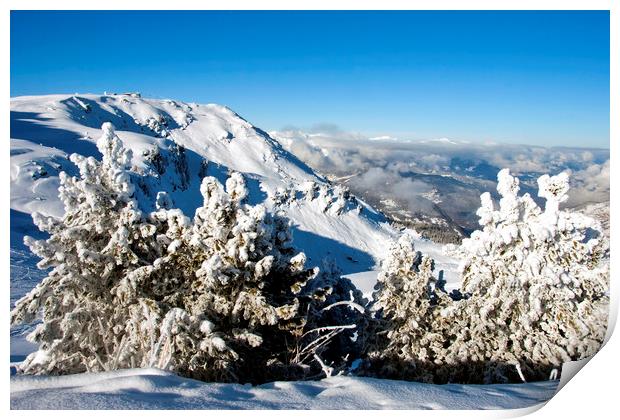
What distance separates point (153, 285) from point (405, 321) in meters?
6.67

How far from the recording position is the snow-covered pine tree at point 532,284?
8.12m

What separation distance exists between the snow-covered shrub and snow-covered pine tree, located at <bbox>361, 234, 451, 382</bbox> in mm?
3475

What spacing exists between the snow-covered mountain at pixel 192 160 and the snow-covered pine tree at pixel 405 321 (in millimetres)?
29011

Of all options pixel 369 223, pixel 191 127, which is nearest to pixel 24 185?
pixel 369 223

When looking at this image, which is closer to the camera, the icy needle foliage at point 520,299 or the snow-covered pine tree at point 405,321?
the icy needle foliage at point 520,299

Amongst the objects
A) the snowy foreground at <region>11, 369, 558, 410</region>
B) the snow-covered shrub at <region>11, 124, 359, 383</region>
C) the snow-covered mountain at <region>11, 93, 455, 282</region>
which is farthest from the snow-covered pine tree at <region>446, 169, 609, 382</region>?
the snow-covered mountain at <region>11, 93, 455, 282</region>

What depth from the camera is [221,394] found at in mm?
5359

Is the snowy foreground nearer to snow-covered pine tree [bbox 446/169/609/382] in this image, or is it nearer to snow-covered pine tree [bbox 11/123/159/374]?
snow-covered pine tree [bbox 11/123/159/374]

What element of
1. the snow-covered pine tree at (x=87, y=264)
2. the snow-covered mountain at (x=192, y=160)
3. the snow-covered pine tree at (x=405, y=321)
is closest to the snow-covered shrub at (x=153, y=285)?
the snow-covered pine tree at (x=87, y=264)

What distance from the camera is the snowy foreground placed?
5.11 meters

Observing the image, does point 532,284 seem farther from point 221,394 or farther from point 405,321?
point 221,394

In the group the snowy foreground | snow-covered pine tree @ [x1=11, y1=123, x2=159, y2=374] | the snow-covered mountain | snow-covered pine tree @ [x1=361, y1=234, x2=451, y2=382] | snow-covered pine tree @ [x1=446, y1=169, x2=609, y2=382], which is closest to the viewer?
the snowy foreground

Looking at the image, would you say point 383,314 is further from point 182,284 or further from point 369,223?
point 369,223

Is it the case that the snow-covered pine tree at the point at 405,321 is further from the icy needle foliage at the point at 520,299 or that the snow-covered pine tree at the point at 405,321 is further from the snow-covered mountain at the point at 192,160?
the snow-covered mountain at the point at 192,160
